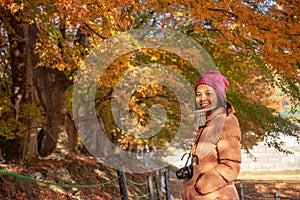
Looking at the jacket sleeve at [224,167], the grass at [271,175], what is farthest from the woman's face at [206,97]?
the grass at [271,175]

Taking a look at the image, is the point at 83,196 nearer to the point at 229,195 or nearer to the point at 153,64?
the point at 153,64

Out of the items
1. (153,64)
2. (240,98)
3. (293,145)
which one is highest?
(153,64)

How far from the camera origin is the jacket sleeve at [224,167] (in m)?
3.98

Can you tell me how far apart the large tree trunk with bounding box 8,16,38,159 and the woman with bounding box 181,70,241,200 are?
796 cm

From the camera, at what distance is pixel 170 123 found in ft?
69.1

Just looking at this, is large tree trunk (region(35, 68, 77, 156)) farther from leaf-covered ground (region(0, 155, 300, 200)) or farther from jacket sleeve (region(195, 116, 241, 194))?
jacket sleeve (region(195, 116, 241, 194))

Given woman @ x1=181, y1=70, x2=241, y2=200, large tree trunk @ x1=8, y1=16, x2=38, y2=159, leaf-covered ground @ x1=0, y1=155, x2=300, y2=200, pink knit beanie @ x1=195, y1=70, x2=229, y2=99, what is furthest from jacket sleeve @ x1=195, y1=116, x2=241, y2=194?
large tree trunk @ x1=8, y1=16, x2=38, y2=159

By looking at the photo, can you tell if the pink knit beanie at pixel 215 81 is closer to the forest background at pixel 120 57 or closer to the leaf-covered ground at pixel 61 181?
the leaf-covered ground at pixel 61 181

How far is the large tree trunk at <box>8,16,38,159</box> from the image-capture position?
11.5 meters

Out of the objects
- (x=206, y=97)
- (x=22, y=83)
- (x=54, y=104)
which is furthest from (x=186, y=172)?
(x=54, y=104)

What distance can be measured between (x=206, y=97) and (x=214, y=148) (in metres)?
0.52

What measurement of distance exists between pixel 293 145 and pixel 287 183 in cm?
682

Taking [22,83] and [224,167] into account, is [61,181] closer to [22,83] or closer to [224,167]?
[22,83]

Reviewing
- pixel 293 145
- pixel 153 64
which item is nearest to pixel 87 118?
pixel 153 64
